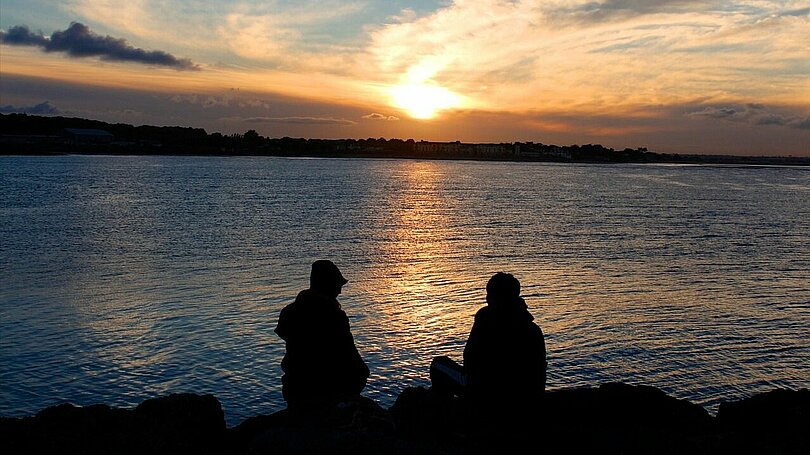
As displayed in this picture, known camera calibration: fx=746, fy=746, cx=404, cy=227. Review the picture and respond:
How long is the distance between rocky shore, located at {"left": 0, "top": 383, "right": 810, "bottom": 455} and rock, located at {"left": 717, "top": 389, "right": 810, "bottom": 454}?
13 millimetres

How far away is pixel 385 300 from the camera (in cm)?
1848

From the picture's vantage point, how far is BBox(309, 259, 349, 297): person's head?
23.2ft

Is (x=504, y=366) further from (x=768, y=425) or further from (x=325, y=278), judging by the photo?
(x=768, y=425)

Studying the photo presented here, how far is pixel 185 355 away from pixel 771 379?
32.6 ft

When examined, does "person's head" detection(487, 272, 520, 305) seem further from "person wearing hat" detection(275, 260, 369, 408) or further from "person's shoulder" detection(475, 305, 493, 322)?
"person wearing hat" detection(275, 260, 369, 408)

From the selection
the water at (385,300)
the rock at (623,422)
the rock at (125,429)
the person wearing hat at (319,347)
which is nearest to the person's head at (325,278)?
the person wearing hat at (319,347)

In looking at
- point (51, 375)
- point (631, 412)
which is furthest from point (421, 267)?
point (631, 412)

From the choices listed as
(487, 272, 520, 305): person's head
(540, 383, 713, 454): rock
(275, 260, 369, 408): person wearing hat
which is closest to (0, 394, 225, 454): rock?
(275, 260, 369, 408): person wearing hat

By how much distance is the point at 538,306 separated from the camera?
1762cm

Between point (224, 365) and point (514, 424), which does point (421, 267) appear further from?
point (514, 424)

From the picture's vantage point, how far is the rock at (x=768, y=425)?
288 inches

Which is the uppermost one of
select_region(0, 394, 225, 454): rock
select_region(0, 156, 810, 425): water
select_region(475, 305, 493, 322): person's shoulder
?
select_region(475, 305, 493, 322): person's shoulder

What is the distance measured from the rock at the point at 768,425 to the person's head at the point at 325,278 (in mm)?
4100

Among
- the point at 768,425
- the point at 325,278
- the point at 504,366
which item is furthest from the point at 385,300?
the point at 504,366
